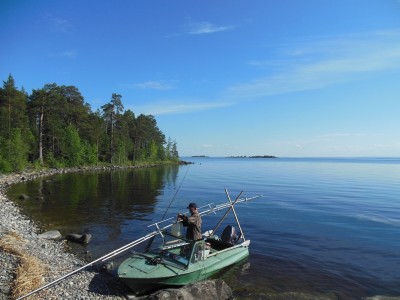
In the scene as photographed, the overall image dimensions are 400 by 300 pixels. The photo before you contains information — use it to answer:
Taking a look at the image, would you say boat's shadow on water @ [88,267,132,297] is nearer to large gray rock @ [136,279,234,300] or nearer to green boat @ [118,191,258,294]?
green boat @ [118,191,258,294]

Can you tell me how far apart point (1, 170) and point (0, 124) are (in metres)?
8.57

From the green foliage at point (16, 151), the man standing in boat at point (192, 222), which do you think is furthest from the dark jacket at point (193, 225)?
the green foliage at point (16, 151)

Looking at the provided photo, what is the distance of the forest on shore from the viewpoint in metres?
58.5

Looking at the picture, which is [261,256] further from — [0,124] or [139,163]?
[139,163]

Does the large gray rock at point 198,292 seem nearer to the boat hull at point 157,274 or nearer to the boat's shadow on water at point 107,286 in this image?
the boat hull at point 157,274

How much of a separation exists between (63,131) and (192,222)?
72022mm

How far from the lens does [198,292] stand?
1180cm

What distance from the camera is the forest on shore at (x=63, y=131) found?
58.5 metres

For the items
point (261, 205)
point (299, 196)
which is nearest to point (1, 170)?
point (261, 205)

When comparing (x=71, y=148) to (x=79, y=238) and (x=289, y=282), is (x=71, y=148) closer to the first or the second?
(x=79, y=238)

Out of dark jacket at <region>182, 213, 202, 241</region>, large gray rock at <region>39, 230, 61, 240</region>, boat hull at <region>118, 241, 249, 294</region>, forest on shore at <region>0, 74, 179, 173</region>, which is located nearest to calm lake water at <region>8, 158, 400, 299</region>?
boat hull at <region>118, 241, 249, 294</region>

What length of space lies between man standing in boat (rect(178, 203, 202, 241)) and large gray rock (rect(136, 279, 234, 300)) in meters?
2.72

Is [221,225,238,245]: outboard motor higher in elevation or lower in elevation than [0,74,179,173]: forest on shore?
lower

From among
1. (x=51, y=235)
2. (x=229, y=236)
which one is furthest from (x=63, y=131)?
(x=229, y=236)
